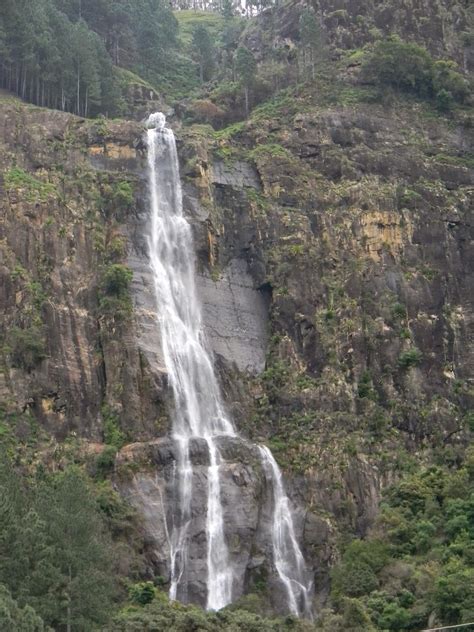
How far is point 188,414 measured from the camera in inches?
2283

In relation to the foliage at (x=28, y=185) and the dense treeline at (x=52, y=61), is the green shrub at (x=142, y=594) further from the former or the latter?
the dense treeline at (x=52, y=61)

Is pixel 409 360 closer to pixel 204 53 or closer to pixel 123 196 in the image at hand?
pixel 123 196

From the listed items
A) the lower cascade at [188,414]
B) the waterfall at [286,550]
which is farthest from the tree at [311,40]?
the waterfall at [286,550]

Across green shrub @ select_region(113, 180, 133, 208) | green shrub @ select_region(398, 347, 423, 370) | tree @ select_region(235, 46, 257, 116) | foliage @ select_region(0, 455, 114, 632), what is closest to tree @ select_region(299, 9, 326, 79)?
tree @ select_region(235, 46, 257, 116)

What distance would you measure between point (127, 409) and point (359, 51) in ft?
126

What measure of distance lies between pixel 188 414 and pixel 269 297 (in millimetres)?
10849

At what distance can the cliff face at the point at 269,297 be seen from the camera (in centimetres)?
5603

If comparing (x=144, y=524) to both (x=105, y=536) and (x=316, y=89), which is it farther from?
(x=316, y=89)

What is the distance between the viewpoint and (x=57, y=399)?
55.8m

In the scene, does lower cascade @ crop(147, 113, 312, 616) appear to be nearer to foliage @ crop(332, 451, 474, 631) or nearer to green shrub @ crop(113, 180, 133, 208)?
green shrub @ crop(113, 180, 133, 208)

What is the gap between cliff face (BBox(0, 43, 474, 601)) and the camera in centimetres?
5603

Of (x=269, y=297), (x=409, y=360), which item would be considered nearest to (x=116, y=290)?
(x=269, y=297)

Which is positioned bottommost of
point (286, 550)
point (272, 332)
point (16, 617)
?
point (286, 550)

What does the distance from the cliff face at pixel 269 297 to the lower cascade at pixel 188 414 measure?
27.0 inches
